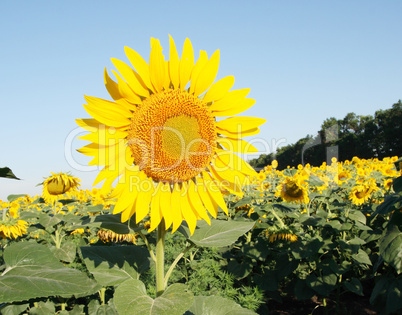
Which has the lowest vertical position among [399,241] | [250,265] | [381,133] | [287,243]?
[250,265]

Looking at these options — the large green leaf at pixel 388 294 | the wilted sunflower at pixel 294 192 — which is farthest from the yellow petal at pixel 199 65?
the wilted sunflower at pixel 294 192

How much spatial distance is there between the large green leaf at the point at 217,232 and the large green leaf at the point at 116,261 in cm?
22

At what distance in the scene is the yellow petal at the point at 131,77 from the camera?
1.33 m

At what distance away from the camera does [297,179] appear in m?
5.28

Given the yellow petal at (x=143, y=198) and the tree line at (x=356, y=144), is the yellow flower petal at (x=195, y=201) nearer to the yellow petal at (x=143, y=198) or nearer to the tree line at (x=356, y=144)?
the yellow petal at (x=143, y=198)

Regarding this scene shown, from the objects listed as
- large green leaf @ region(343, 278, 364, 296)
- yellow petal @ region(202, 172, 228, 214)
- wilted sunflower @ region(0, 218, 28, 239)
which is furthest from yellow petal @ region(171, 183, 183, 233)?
large green leaf @ region(343, 278, 364, 296)

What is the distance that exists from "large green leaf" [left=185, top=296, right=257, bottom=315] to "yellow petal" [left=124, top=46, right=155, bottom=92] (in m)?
0.90

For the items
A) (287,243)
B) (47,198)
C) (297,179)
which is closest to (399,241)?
(287,243)

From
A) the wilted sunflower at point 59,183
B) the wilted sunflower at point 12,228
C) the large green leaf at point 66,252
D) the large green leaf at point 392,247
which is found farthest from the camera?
the wilted sunflower at point 59,183

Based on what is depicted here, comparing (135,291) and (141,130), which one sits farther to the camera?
(141,130)

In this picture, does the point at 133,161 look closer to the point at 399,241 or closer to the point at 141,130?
the point at 141,130

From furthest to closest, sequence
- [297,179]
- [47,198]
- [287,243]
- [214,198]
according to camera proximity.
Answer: [297,179]
[47,198]
[287,243]
[214,198]

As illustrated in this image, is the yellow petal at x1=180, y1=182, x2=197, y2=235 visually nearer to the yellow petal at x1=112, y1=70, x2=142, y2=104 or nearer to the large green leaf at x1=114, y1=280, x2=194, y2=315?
the large green leaf at x1=114, y1=280, x2=194, y2=315

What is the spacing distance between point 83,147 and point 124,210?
278 millimetres
